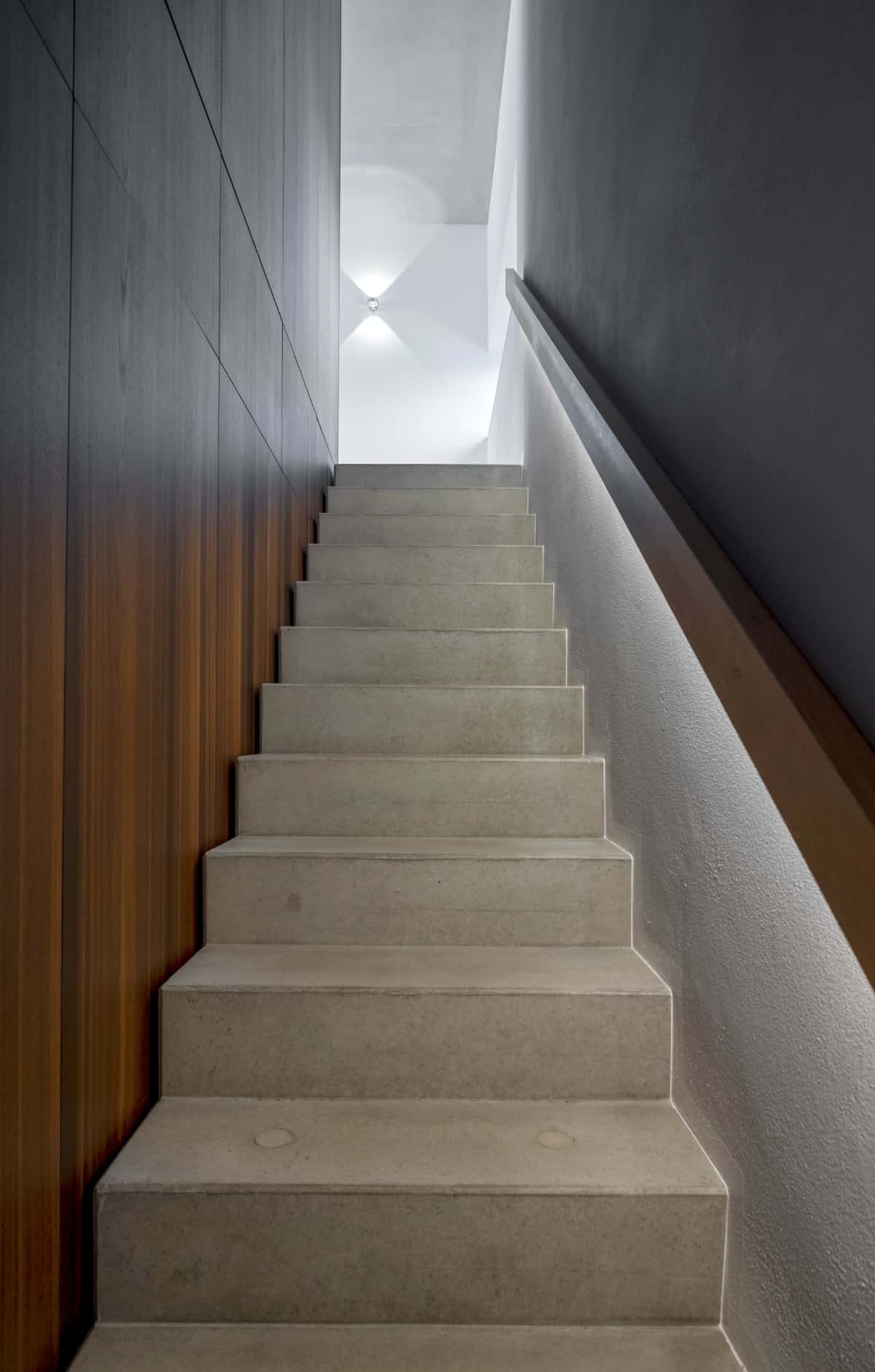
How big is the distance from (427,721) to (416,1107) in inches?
37.6

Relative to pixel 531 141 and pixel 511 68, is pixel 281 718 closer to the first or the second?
pixel 531 141

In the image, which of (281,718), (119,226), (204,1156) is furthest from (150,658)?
(281,718)

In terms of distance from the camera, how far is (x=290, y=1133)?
Answer: 1.32 meters

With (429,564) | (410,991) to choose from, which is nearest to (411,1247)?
(410,991)

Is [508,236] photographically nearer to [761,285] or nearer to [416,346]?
[416,346]

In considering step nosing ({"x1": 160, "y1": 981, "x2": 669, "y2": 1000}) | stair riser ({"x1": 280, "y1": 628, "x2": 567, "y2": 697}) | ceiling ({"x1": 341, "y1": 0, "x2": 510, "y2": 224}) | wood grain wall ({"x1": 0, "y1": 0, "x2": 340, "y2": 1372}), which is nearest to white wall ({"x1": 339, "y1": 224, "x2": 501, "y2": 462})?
ceiling ({"x1": 341, "y1": 0, "x2": 510, "y2": 224})

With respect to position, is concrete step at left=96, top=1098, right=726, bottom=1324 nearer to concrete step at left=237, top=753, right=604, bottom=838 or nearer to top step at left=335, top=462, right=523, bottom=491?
concrete step at left=237, top=753, right=604, bottom=838

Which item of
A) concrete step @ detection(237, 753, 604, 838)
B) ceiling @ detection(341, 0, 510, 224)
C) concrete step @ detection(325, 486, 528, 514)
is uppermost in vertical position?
ceiling @ detection(341, 0, 510, 224)

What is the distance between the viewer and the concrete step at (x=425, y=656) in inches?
94.2

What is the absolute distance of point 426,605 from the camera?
2.66 meters

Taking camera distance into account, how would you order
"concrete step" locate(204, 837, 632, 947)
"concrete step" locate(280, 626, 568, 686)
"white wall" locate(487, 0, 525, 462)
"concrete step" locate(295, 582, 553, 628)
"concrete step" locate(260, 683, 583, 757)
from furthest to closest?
"white wall" locate(487, 0, 525, 462) < "concrete step" locate(295, 582, 553, 628) < "concrete step" locate(280, 626, 568, 686) < "concrete step" locate(260, 683, 583, 757) < "concrete step" locate(204, 837, 632, 947)

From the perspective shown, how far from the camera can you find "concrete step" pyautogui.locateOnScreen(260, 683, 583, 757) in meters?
2.18

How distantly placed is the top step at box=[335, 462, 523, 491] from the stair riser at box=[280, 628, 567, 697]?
129 cm

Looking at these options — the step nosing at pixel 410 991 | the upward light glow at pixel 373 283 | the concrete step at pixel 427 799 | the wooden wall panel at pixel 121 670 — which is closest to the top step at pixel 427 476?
the concrete step at pixel 427 799
